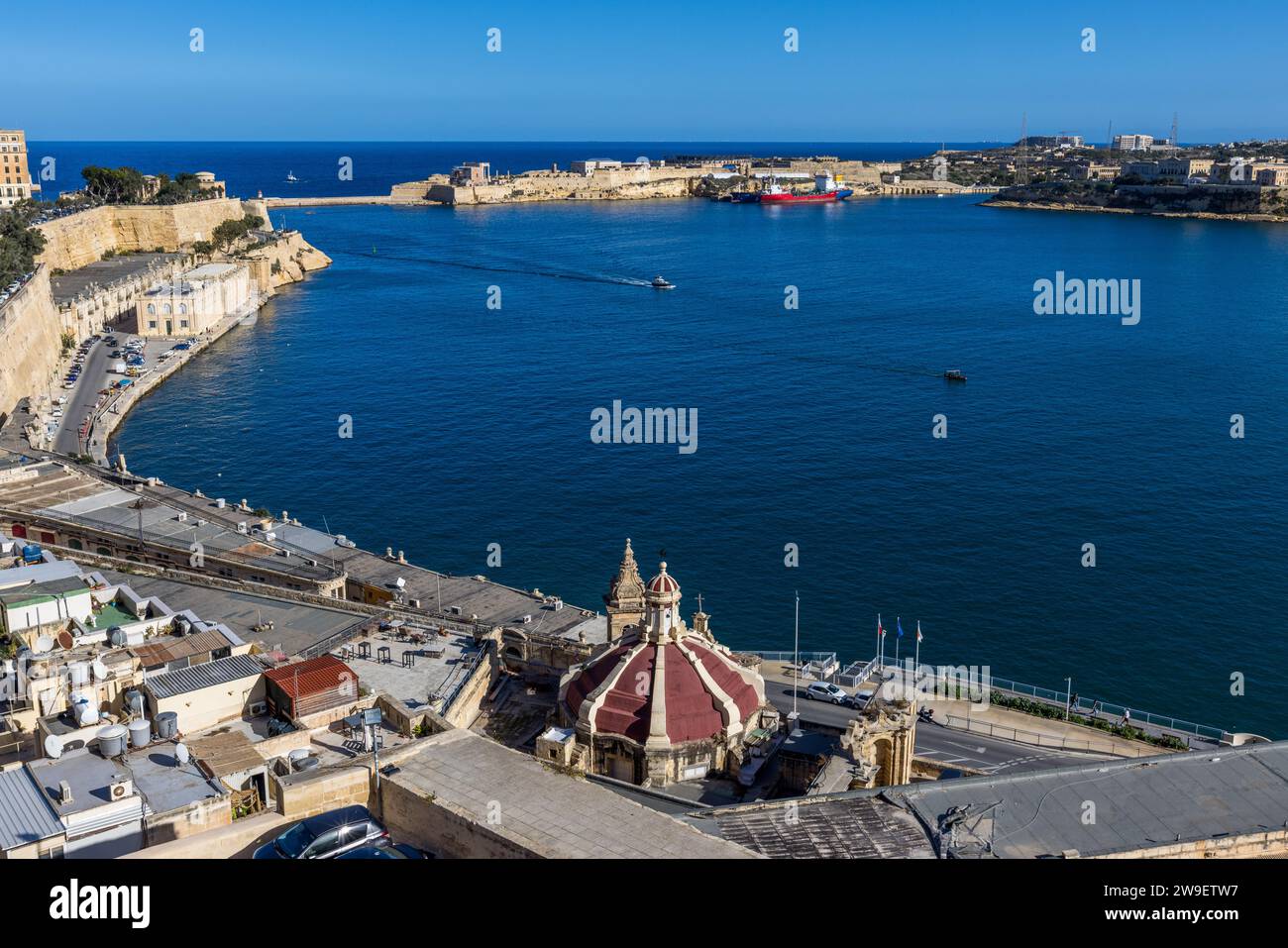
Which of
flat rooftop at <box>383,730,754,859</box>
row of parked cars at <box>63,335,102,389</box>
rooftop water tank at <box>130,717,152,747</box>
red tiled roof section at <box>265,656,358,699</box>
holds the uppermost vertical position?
row of parked cars at <box>63,335,102,389</box>

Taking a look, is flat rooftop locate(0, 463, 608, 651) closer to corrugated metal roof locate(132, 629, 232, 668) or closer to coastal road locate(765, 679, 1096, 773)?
coastal road locate(765, 679, 1096, 773)

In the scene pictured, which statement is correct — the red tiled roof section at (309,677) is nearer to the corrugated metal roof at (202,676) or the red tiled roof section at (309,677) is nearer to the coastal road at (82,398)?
the corrugated metal roof at (202,676)

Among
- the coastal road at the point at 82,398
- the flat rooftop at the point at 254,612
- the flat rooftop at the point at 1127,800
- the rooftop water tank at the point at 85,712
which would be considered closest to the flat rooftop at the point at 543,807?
the flat rooftop at the point at 1127,800

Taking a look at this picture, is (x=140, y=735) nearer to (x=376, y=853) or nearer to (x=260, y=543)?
(x=376, y=853)

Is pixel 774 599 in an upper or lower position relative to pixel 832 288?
lower

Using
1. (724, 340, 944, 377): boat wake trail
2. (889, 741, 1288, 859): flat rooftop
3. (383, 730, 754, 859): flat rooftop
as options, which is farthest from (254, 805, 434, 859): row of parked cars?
(724, 340, 944, 377): boat wake trail
